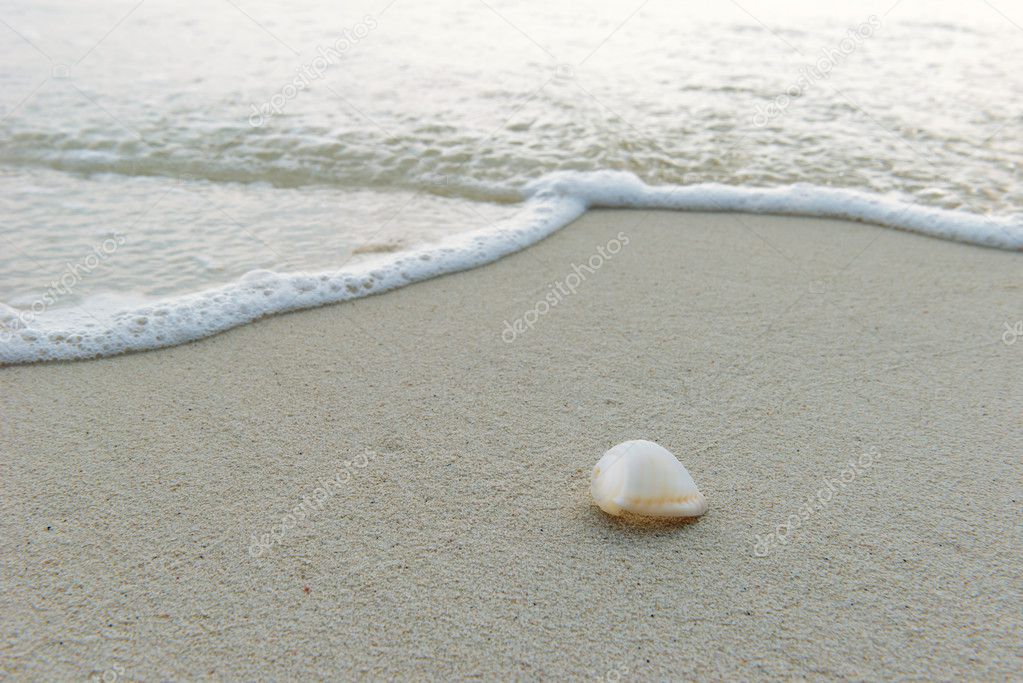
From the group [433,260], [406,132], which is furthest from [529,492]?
[406,132]

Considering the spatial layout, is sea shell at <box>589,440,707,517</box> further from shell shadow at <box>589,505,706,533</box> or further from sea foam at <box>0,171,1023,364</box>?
sea foam at <box>0,171,1023,364</box>

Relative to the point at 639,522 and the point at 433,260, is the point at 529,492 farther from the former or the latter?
the point at 433,260

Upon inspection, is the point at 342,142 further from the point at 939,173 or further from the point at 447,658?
the point at 447,658

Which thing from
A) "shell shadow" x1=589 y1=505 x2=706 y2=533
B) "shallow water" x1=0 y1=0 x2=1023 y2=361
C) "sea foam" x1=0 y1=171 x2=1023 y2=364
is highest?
"shallow water" x1=0 y1=0 x2=1023 y2=361

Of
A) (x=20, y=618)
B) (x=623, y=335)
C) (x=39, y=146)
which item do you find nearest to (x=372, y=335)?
(x=623, y=335)

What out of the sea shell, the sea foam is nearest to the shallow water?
the sea foam

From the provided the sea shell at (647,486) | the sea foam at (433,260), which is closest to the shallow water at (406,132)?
the sea foam at (433,260)

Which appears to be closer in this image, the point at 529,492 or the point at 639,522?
the point at 639,522
